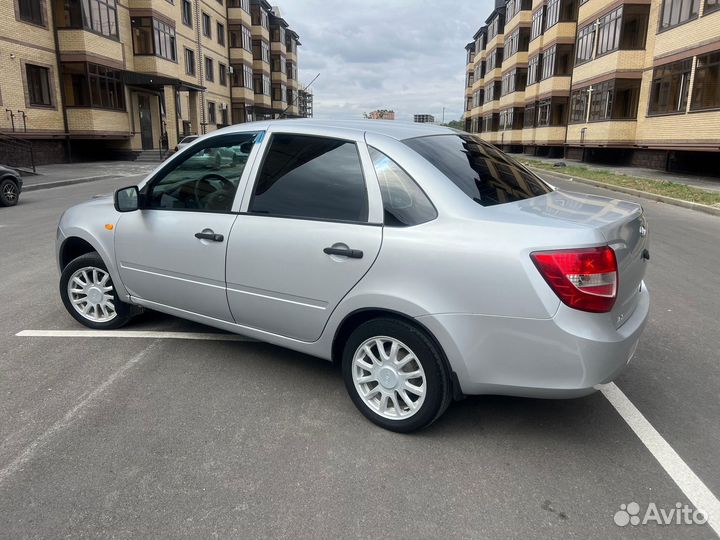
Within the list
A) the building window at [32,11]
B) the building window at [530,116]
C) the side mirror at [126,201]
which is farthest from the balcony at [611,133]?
the side mirror at [126,201]

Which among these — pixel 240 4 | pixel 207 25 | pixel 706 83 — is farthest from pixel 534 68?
pixel 240 4

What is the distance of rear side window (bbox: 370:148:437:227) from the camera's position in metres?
3.02

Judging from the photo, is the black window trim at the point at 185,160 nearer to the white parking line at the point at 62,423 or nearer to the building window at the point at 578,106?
the white parking line at the point at 62,423

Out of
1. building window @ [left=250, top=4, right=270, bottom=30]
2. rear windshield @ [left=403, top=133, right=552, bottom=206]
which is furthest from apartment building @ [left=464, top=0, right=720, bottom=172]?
building window @ [left=250, top=4, right=270, bottom=30]

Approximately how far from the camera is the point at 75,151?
91.0 ft

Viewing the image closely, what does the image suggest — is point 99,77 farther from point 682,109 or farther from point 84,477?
point 84,477

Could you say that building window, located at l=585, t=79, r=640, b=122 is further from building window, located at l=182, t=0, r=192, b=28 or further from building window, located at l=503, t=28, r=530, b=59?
building window, located at l=182, t=0, r=192, b=28

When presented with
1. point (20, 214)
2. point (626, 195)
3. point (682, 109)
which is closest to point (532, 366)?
point (20, 214)

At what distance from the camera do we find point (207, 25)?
44031 mm

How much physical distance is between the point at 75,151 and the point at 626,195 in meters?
25.2

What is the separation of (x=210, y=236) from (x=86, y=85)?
27.0 m

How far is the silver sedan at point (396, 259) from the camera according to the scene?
272cm

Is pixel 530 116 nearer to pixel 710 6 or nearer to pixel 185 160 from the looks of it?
pixel 710 6

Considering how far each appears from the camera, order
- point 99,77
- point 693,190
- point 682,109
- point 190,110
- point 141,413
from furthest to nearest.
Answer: point 190,110, point 99,77, point 682,109, point 693,190, point 141,413
